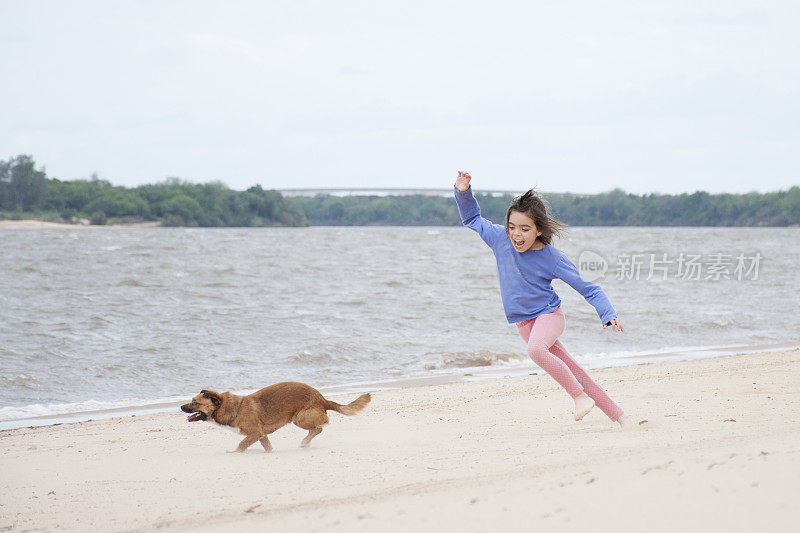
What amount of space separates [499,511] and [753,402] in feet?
11.8

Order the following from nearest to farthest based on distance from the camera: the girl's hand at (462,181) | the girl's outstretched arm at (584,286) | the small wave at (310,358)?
the girl's outstretched arm at (584,286) < the girl's hand at (462,181) < the small wave at (310,358)

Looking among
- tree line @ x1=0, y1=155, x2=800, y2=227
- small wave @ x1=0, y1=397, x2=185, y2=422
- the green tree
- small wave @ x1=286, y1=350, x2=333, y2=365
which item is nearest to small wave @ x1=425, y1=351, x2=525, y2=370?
small wave @ x1=286, y1=350, x2=333, y2=365

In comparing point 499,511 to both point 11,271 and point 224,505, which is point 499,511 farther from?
point 11,271

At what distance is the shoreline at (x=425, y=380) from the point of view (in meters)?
7.53

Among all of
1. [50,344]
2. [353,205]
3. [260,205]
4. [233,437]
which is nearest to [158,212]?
[260,205]

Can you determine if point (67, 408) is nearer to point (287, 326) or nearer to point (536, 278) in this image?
point (536, 278)

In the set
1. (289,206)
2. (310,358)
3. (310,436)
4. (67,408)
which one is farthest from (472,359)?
(289,206)

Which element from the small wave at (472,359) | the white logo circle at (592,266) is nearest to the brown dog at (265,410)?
the small wave at (472,359)

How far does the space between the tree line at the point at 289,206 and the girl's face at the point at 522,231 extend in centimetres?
7385

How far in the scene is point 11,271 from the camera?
26609 mm

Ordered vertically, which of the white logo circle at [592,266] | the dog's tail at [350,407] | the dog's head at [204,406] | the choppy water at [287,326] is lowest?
the white logo circle at [592,266]

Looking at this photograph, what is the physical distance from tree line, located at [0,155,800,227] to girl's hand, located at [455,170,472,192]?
73.7 m

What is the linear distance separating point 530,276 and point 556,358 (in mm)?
539

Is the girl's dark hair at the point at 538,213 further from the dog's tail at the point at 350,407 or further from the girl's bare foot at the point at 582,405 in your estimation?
the dog's tail at the point at 350,407
